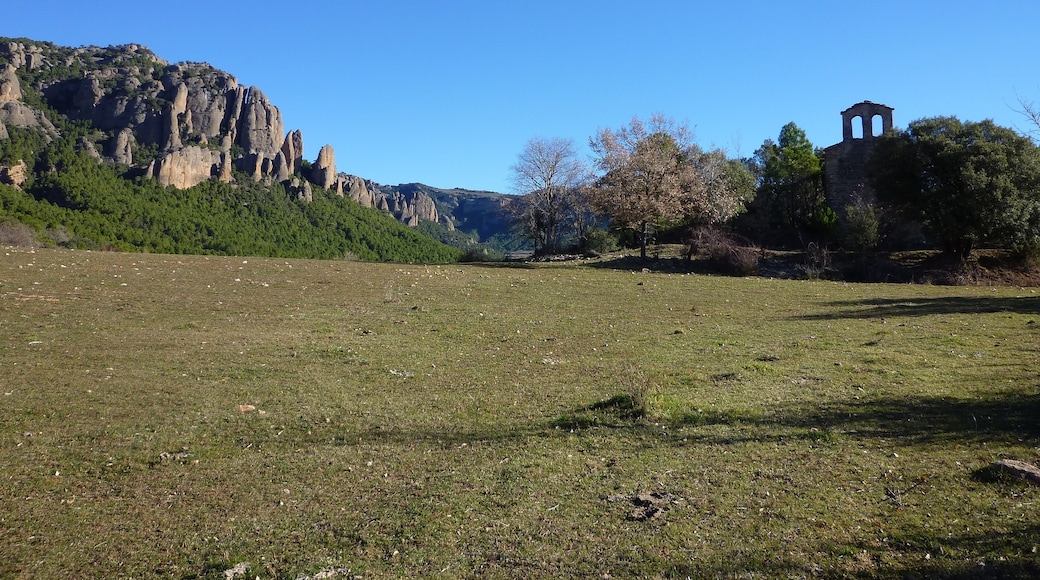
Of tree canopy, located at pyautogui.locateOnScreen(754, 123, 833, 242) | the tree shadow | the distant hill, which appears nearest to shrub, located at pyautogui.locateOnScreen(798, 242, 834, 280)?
tree canopy, located at pyautogui.locateOnScreen(754, 123, 833, 242)

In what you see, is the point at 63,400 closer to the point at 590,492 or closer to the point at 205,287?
the point at 590,492

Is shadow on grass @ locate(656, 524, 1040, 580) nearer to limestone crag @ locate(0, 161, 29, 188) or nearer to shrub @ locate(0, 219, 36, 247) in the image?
shrub @ locate(0, 219, 36, 247)

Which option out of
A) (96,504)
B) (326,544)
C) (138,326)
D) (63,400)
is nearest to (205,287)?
(138,326)

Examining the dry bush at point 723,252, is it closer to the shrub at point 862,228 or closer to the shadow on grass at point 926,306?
the shrub at point 862,228

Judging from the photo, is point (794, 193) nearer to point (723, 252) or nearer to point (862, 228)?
point (862, 228)

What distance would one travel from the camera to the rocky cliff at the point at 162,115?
118 metres

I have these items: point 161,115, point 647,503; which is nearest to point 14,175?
point 161,115

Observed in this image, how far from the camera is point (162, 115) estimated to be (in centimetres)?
13588

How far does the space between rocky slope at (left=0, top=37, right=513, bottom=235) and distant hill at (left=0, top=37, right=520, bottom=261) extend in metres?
0.30

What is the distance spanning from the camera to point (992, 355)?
1228 cm

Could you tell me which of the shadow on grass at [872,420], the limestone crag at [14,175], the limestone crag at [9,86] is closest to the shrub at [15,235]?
the shadow on grass at [872,420]

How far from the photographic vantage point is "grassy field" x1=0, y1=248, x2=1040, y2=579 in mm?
4988

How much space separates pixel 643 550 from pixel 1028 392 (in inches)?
301

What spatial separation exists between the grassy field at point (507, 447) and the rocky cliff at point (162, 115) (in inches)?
4575
